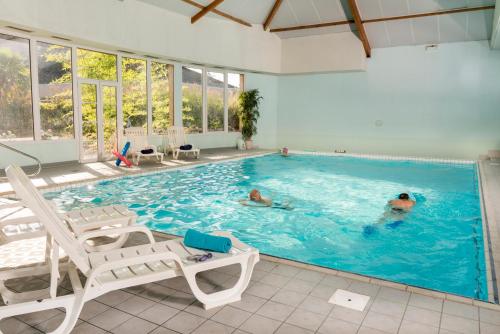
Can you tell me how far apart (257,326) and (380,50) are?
1268 cm

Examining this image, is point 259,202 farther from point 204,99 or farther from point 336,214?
point 204,99

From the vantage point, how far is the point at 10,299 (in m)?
2.48

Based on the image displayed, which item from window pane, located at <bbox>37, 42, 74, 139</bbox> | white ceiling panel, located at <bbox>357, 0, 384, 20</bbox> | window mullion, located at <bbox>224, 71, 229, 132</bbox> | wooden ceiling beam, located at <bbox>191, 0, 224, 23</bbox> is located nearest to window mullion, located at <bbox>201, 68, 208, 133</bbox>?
window mullion, located at <bbox>224, 71, 229, 132</bbox>

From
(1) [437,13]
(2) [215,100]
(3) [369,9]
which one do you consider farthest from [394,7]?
(2) [215,100]

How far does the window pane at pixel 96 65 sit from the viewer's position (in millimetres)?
9391

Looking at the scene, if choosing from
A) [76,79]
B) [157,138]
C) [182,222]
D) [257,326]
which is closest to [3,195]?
[182,222]

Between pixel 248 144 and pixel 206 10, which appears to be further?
pixel 248 144

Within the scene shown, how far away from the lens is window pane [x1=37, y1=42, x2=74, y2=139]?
340 inches

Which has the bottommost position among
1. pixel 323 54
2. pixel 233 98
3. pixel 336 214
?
pixel 336 214

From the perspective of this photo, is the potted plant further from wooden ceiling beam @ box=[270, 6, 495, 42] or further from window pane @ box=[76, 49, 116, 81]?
window pane @ box=[76, 49, 116, 81]

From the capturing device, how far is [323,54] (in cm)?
1359

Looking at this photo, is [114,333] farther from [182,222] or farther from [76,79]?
[76,79]

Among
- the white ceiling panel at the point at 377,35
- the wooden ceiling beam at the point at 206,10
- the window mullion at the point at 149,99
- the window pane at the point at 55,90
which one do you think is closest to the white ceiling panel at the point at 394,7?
the white ceiling panel at the point at 377,35

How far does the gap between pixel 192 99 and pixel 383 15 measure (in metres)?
5.97
